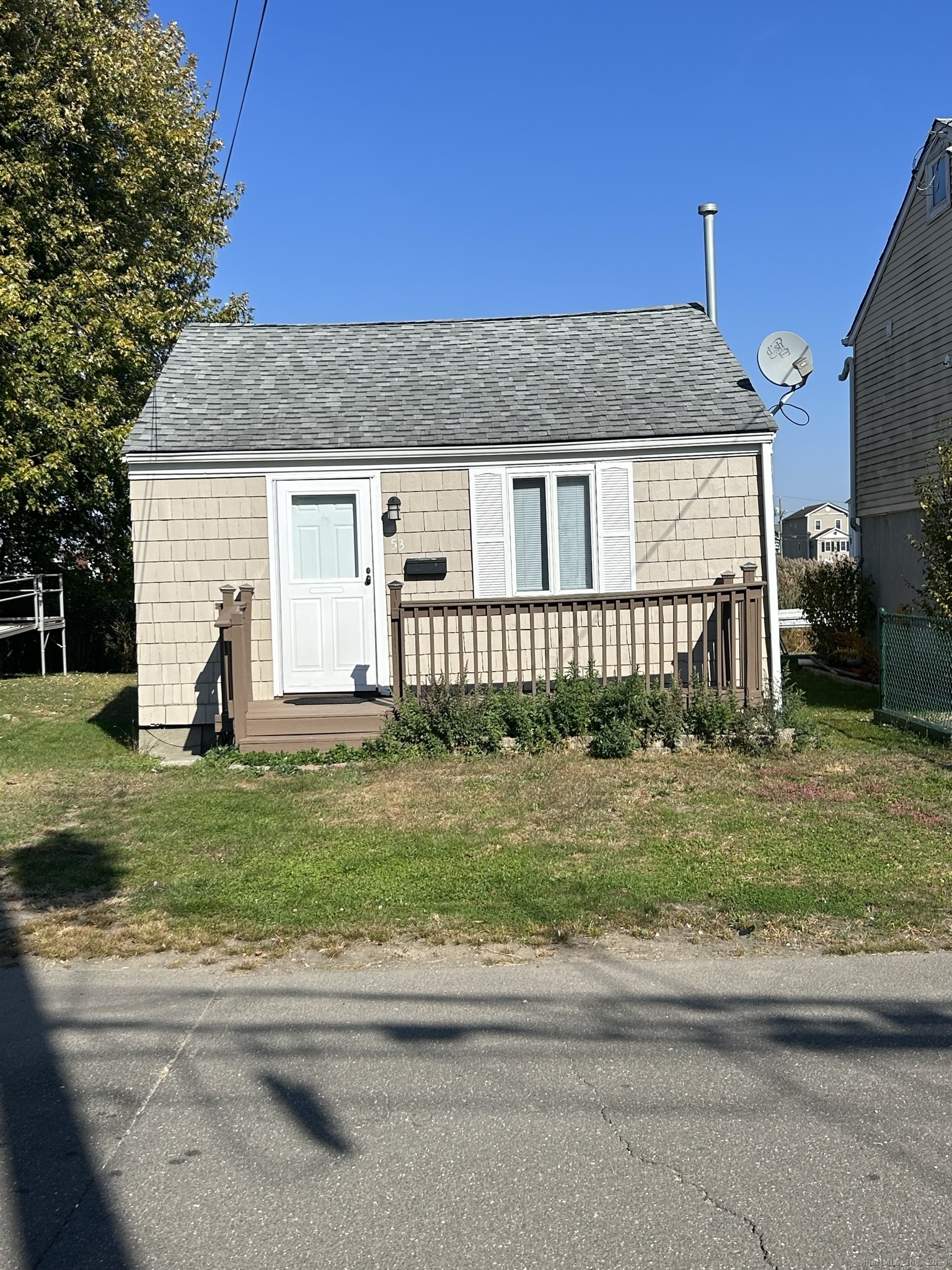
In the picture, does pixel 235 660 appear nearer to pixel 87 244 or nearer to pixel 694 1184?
pixel 694 1184

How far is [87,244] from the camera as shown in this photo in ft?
59.4

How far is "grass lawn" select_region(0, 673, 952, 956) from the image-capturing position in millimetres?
5406

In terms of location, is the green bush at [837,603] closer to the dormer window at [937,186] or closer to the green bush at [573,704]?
the dormer window at [937,186]

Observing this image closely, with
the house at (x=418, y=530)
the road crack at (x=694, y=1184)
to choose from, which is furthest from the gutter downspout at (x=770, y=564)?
the road crack at (x=694, y=1184)

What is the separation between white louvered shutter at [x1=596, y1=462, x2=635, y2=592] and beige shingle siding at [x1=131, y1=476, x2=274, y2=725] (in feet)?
10.9

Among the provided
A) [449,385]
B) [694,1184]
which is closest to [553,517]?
[449,385]

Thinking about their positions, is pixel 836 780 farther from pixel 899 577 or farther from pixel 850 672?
pixel 899 577

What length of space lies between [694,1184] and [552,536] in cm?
818

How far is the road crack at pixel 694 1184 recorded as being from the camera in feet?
9.21

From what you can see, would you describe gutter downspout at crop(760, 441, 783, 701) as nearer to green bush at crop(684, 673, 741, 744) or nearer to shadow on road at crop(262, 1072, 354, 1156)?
green bush at crop(684, 673, 741, 744)

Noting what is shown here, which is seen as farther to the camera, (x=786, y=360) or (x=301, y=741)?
(x=786, y=360)

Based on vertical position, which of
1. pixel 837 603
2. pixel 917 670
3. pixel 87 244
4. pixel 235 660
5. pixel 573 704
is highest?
pixel 87 244

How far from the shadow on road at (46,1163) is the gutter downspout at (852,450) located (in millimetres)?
16040

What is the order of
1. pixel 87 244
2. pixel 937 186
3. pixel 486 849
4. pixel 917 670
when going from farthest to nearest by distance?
pixel 87 244
pixel 937 186
pixel 917 670
pixel 486 849
